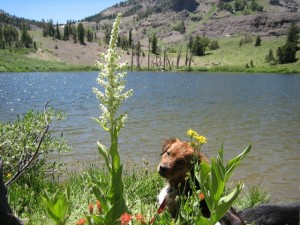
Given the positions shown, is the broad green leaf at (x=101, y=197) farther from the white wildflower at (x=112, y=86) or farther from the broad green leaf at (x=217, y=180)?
the broad green leaf at (x=217, y=180)

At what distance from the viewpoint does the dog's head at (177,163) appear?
17.0ft

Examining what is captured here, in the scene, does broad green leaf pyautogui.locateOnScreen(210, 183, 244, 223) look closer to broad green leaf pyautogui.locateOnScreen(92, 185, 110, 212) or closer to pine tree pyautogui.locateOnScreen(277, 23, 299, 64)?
broad green leaf pyautogui.locateOnScreen(92, 185, 110, 212)

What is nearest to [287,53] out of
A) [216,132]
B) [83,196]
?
[216,132]

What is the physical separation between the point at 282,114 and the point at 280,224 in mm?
23274

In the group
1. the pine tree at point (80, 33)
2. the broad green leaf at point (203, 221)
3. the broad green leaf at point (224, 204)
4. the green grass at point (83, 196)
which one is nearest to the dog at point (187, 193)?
the green grass at point (83, 196)

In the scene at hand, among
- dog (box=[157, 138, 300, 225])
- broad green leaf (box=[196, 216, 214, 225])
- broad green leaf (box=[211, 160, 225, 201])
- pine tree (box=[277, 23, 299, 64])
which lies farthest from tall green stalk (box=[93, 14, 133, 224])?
pine tree (box=[277, 23, 299, 64])

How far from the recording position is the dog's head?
5180 millimetres

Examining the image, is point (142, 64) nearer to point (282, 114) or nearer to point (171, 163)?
point (282, 114)

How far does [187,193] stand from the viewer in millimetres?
5285

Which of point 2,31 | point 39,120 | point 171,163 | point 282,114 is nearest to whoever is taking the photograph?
point 171,163

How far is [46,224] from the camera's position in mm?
5273

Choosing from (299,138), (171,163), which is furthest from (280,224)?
(299,138)

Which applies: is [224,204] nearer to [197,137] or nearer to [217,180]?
[217,180]

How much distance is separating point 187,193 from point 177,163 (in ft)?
1.61
